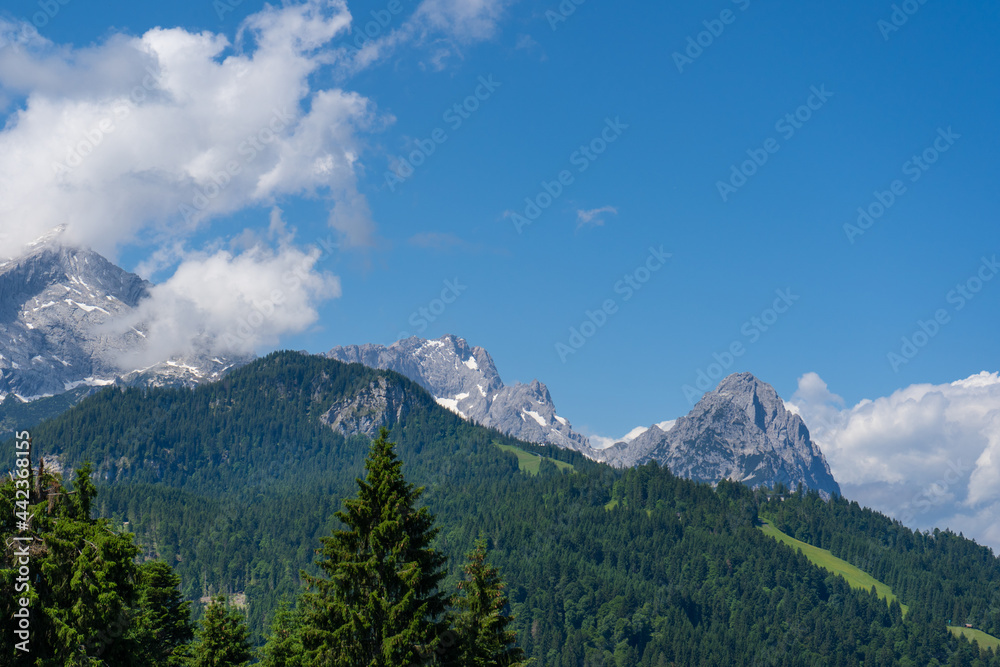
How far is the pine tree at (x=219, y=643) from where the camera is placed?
56.0 metres

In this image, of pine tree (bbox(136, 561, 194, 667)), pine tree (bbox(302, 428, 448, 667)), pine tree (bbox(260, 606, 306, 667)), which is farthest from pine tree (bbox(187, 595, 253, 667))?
pine tree (bbox(302, 428, 448, 667))

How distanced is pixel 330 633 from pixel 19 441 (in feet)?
53.2

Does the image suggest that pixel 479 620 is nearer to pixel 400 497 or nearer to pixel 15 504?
pixel 400 497

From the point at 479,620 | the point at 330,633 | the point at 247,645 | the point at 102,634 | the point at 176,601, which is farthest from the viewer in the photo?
the point at 176,601

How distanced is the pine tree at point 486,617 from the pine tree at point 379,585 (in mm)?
5508

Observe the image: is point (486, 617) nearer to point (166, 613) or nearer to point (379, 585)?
point (379, 585)

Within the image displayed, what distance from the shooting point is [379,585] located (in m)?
36.6

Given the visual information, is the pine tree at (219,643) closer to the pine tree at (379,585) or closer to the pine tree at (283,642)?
the pine tree at (283,642)

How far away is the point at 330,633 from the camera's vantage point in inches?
1393

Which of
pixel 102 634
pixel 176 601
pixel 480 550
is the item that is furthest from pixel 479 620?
pixel 176 601

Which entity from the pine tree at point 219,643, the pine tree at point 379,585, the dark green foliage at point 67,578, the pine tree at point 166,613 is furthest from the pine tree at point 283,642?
the pine tree at point 379,585

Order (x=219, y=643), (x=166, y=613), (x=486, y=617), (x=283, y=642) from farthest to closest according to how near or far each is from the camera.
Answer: (x=166, y=613) → (x=219, y=643) → (x=283, y=642) → (x=486, y=617)

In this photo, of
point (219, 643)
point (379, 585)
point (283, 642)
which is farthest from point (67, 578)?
point (219, 643)

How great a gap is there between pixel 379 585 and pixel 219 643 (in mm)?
25504
